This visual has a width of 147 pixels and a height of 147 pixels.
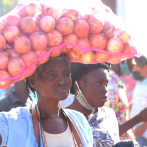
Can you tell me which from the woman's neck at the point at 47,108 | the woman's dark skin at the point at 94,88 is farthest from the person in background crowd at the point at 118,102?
the woman's neck at the point at 47,108

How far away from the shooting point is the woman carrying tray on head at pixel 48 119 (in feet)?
7.47

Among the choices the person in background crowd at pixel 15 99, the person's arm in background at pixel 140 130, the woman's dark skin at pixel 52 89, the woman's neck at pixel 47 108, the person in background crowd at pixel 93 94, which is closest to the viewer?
the woman's dark skin at pixel 52 89

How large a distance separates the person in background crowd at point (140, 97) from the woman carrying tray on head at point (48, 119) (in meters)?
2.98

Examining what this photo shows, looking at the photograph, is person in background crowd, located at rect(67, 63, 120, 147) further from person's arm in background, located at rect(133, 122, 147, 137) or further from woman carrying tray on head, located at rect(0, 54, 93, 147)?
person's arm in background, located at rect(133, 122, 147, 137)

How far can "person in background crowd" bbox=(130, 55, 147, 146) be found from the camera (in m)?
5.54

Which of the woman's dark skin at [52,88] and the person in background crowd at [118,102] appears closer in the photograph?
the woman's dark skin at [52,88]

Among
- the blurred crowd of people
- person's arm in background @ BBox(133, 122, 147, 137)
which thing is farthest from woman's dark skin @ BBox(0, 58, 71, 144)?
person's arm in background @ BBox(133, 122, 147, 137)

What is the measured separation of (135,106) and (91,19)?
12.1ft

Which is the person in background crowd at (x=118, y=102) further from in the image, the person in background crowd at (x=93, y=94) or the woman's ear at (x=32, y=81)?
the woman's ear at (x=32, y=81)

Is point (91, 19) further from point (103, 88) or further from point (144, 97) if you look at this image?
point (144, 97)

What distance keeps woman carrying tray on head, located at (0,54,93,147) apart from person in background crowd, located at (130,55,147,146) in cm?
298

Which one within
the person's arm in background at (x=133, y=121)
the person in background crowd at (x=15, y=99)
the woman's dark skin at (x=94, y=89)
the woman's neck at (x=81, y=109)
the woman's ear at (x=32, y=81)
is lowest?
the person's arm in background at (x=133, y=121)

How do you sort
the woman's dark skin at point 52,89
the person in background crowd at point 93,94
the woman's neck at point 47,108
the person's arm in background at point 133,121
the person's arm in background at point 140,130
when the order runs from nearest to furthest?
the woman's dark skin at point 52,89
the woman's neck at point 47,108
the person in background crowd at point 93,94
the person's arm in background at point 133,121
the person's arm in background at point 140,130

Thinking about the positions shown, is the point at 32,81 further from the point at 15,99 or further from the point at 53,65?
the point at 15,99
